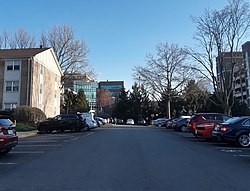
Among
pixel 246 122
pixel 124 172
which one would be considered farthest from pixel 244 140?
pixel 124 172

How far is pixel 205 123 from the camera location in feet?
65.2

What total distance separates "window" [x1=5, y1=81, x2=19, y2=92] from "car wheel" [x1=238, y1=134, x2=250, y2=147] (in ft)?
107

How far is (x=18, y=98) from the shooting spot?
134 feet

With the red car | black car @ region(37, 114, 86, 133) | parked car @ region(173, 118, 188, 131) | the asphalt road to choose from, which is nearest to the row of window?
black car @ region(37, 114, 86, 133)

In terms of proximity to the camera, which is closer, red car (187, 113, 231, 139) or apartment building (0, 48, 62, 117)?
red car (187, 113, 231, 139)

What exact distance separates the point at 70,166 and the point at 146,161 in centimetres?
246

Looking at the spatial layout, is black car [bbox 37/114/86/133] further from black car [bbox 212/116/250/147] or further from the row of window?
black car [bbox 212/116/250/147]

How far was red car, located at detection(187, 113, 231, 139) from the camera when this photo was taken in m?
19.0

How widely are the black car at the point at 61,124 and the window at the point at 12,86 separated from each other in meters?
14.2

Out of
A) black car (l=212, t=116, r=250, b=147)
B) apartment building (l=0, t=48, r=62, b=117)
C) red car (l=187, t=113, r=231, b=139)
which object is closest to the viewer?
black car (l=212, t=116, r=250, b=147)

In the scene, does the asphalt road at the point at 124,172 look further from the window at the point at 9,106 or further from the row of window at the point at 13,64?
the row of window at the point at 13,64

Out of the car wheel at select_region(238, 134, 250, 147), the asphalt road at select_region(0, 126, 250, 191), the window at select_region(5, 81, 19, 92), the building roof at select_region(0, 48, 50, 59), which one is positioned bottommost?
the asphalt road at select_region(0, 126, 250, 191)

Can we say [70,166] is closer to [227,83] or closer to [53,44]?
[227,83]

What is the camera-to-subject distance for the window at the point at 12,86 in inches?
1617
